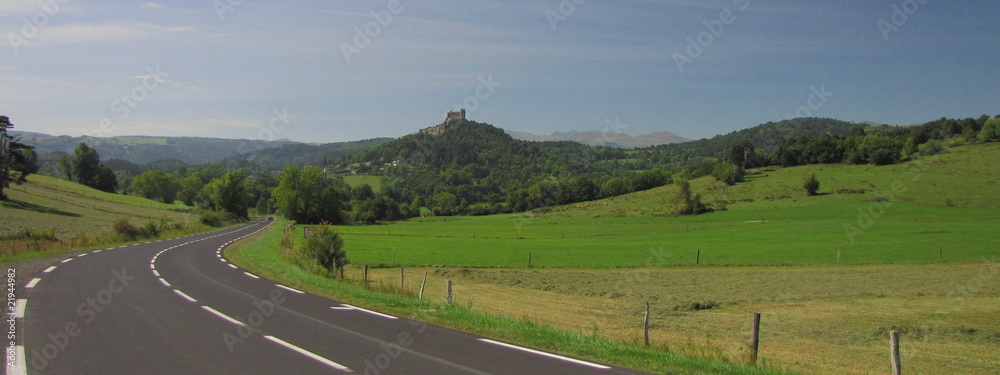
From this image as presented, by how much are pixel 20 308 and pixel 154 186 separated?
17265cm

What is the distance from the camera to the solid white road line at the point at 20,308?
1108cm

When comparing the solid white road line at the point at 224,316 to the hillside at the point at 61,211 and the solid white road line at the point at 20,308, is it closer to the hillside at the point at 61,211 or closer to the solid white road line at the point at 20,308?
the solid white road line at the point at 20,308

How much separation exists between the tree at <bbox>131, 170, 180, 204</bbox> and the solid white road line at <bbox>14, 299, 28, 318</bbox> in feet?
557

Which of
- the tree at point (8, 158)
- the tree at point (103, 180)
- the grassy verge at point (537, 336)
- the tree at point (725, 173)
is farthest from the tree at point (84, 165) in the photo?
the tree at point (725, 173)

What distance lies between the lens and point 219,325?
435 inches

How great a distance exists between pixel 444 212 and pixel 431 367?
143 metres

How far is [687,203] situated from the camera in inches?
3937

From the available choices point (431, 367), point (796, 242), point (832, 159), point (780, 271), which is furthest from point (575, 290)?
point (832, 159)

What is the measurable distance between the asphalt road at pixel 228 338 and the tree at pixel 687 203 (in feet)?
302

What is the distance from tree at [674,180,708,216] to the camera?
9781cm

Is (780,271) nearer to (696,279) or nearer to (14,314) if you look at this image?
(696,279)

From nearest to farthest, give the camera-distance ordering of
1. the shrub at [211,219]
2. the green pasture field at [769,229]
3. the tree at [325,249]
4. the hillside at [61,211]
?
the tree at [325,249], the green pasture field at [769,229], the hillside at [61,211], the shrub at [211,219]

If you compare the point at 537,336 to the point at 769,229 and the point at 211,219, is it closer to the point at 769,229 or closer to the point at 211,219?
the point at 769,229

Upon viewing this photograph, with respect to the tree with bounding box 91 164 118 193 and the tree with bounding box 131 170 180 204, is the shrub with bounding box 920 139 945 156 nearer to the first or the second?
the tree with bounding box 91 164 118 193
